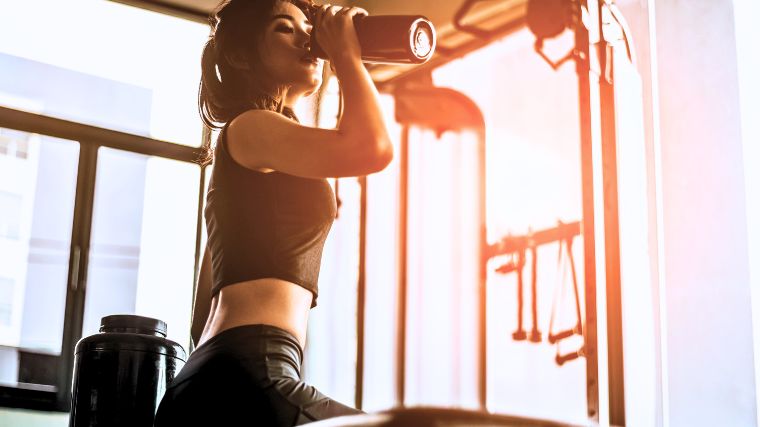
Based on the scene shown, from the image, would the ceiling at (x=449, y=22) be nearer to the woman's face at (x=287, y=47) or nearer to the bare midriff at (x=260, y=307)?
the woman's face at (x=287, y=47)

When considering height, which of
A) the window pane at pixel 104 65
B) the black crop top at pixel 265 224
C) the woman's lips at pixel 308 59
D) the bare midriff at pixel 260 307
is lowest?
the bare midriff at pixel 260 307

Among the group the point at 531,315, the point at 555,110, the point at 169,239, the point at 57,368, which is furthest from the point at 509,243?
the point at 57,368

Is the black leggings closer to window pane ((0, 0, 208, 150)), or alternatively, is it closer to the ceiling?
the ceiling

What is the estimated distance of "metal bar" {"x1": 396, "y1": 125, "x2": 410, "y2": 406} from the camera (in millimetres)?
2965

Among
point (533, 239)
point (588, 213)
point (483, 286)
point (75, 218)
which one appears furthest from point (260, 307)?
point (75, 218)

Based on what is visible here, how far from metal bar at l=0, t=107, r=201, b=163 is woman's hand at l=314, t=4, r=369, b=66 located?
230 cm

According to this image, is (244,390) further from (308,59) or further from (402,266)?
(402,266)

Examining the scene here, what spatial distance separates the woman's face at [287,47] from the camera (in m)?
1.17

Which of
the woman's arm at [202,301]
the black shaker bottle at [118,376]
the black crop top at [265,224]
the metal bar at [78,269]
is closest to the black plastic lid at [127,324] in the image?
the black shaker bottle at [118,376]

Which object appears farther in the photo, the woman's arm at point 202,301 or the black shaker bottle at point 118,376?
the black shaker bottle at point 118,376

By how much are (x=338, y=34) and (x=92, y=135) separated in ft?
7.67

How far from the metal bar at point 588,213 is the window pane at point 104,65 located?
165 centimetres

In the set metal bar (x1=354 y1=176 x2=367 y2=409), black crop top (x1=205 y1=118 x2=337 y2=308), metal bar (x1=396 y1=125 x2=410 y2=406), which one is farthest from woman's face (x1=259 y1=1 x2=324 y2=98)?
metal bar (x1=354 y1=176 x2=367 y2=409)

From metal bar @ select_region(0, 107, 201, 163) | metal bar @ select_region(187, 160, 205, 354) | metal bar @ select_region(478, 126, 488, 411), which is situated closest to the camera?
metal bar @ select_region(478, 126, 488, 411)
